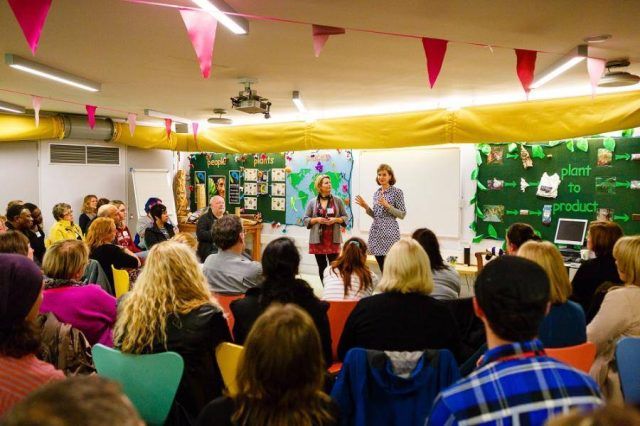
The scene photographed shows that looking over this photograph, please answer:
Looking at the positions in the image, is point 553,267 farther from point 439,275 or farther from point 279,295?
point 279,295

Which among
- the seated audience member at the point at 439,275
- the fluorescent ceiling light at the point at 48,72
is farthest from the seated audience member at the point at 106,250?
the seated audience member at the point at 439,275

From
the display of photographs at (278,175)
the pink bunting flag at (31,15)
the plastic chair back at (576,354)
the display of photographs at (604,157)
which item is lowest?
the plastic chair back at (576,354)

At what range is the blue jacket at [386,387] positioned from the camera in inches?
70.7

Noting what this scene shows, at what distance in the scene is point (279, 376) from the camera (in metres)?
1.28

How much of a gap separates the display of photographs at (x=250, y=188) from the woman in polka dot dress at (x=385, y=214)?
3.19 meters

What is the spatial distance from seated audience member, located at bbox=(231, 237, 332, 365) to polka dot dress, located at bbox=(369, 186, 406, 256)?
117 inches

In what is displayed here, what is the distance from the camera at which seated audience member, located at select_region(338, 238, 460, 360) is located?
6.99 feet

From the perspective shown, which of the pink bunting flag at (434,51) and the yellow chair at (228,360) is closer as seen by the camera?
the yellow chair at (228,360)

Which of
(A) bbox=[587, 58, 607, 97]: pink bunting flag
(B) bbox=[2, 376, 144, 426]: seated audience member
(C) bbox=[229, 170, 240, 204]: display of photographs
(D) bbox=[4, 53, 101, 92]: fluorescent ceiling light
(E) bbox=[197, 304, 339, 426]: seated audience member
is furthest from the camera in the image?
(C) bbox=[229, 170, 240, 204]: display of photographs

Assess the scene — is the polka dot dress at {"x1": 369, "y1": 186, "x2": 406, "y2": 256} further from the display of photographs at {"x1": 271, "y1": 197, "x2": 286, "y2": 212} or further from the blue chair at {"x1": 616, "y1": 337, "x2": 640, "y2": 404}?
the blue chair at {"x1": 616, "y1": 337, "x2": 640, "y2": 404}

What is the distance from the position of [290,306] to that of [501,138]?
4.97 m

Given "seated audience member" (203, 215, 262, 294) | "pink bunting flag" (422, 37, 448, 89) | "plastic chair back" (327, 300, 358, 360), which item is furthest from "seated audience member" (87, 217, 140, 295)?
"pink bunting flag" (422, 37, 448, 89)

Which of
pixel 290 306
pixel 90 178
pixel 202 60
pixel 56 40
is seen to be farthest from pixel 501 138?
pixel 90 178

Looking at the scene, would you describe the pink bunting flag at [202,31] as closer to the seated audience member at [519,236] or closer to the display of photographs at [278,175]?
the seated audience member at [519,236]
